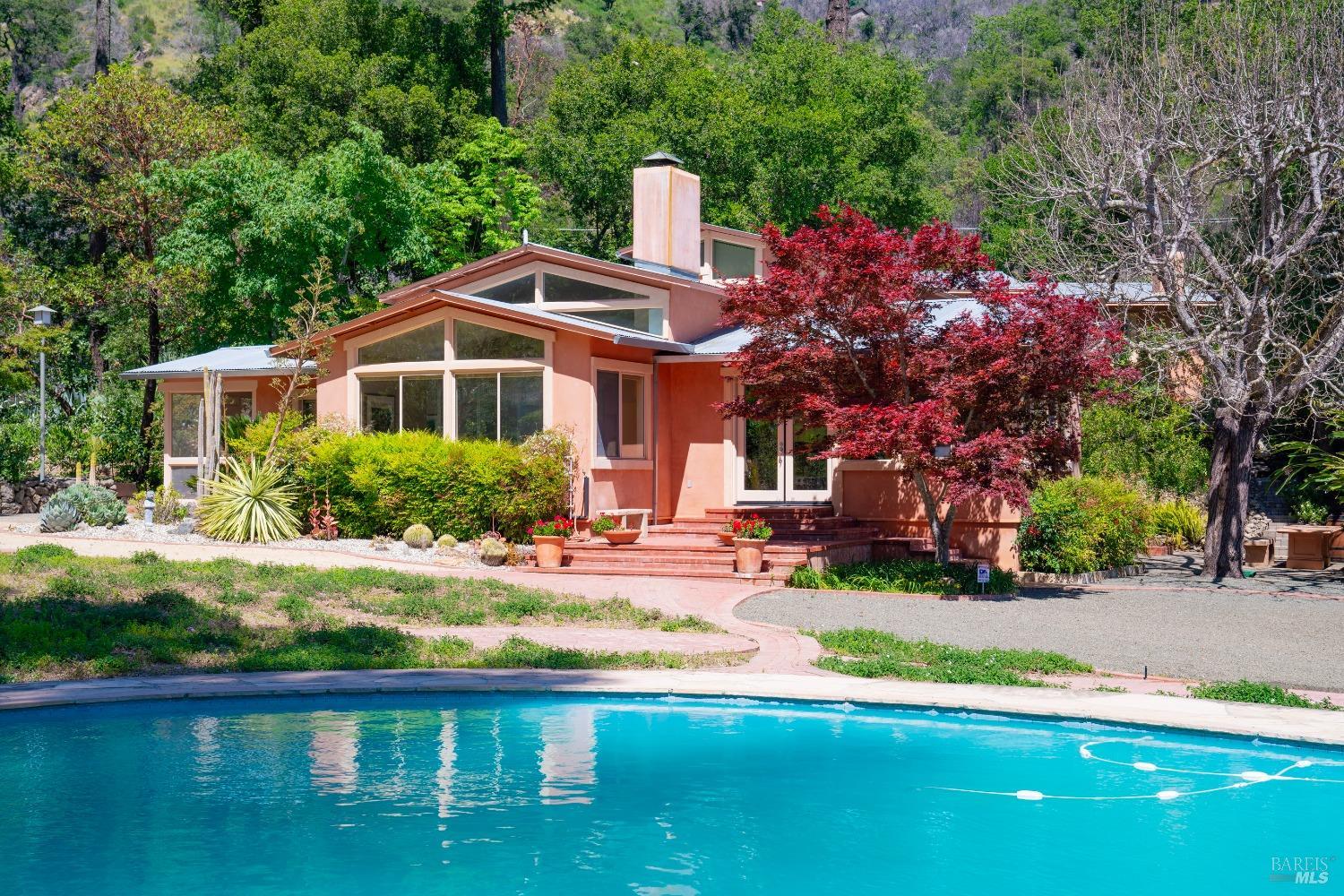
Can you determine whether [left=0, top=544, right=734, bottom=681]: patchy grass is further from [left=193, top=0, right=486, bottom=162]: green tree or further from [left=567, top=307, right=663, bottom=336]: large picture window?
[left=193, top=0, right=486, bottom=162]: green tree

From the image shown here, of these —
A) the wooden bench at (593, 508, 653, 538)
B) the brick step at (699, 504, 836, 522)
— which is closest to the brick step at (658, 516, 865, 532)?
the brick step at (699, 504, 836, 522)

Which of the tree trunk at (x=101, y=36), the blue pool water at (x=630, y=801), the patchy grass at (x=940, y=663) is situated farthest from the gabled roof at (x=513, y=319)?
the tree trunk at (x=101, y=36)

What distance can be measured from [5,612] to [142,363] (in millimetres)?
26018

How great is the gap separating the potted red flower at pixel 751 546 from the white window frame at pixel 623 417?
3.27 meters

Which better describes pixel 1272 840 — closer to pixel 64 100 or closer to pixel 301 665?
pixel 301 665

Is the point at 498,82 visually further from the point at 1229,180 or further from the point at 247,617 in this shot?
the point at 247,617

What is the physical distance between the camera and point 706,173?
3612cm

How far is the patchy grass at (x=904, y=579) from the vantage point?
1786cm

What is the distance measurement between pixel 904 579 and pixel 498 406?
775 cm

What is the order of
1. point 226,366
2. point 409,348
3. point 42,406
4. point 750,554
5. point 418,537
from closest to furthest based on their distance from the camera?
point 750,554
point 418,537
point 409,348
point 226,366
point 42,406

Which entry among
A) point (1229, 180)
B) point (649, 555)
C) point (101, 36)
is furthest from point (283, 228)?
point (1229, 180)

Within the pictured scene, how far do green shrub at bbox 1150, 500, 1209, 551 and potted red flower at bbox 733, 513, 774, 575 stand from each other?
A: 845 cm

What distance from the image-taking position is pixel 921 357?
17609mm

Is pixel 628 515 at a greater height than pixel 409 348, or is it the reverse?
pixel 409 348
